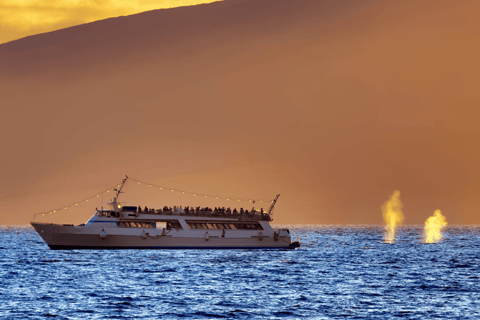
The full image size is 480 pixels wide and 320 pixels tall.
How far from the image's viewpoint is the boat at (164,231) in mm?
98562

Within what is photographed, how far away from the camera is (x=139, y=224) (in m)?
101

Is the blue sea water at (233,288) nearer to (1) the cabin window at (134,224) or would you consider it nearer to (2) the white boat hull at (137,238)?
(2) the white boat hull at (137,238)

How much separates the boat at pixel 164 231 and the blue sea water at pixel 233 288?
542 centimetres

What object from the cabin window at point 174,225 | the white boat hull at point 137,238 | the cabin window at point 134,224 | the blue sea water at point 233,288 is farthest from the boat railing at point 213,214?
the blue sea water at point 233,288

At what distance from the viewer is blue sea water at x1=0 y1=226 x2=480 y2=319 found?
47438 mm

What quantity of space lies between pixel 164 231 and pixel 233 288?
140 ft

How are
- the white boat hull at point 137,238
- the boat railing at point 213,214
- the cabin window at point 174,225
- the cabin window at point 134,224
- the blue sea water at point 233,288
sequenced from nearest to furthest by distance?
the blue sea water at point 233,288 → the white boat hull at point 137,238 → the cabin window at point 134,224 → the cabin window at point 174,225 → the boat railing at point 213,214

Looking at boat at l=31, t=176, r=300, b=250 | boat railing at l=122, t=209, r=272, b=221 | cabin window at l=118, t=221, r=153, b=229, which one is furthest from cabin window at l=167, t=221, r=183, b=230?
cabin window at l=118, t=221, r=153, b=229

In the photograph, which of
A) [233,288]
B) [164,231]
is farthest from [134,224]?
[233,288]

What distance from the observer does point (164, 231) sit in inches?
3994

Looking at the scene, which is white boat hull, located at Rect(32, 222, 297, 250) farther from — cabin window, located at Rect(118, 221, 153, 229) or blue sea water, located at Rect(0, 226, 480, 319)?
blue sea water, located at Rect(0, 226, 480, 319)

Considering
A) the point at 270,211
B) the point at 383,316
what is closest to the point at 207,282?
the point at 383,316

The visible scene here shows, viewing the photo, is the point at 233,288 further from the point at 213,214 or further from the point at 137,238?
the point at 213,214

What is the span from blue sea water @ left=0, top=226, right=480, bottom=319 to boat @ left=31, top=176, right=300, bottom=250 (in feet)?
17.8
